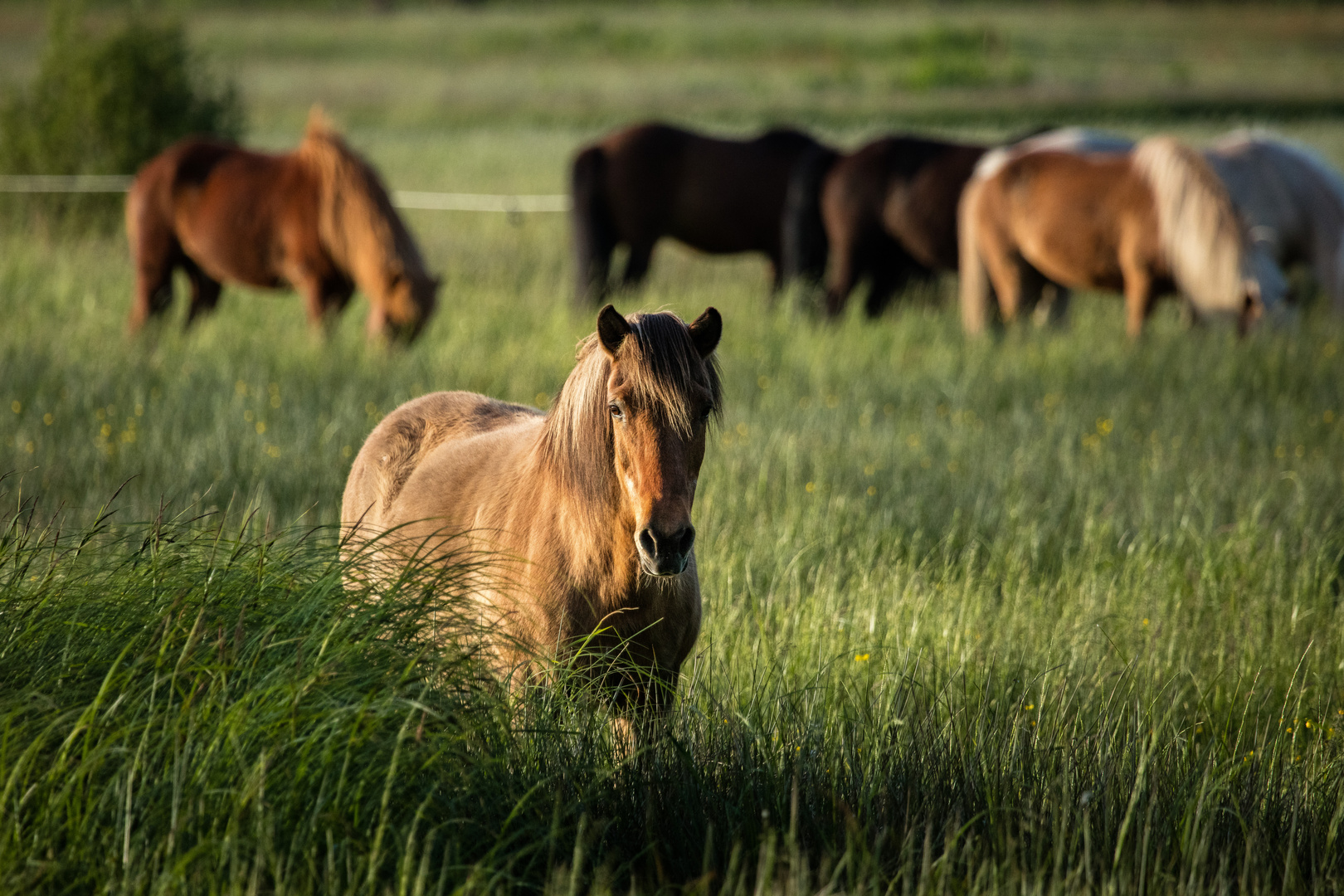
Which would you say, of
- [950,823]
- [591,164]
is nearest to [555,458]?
[950,823]

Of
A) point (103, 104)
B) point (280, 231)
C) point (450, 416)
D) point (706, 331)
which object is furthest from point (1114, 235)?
point (103, 104)

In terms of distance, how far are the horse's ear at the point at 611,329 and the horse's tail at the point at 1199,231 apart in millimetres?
7566

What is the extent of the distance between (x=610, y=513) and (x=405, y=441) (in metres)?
1.16

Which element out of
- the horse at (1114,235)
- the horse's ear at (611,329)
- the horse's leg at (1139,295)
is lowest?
the horse's ear at (611,329)

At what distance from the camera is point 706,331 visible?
2.79m

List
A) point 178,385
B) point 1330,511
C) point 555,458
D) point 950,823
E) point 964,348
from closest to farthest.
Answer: point 950,823 → point 555,458 → point 1330,511 → point 178,385 → point 964,348

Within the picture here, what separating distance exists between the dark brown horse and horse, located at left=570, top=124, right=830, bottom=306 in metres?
0.50

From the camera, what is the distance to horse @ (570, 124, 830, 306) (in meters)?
12.0

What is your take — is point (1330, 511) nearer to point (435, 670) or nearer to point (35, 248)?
point (435, 670)

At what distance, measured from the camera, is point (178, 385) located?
682 centimetres

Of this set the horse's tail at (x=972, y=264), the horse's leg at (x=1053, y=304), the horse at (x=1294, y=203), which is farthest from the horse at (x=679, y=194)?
the horse at (x=1294, y=203)

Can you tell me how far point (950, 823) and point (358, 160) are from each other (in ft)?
23.9

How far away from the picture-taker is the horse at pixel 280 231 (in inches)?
316

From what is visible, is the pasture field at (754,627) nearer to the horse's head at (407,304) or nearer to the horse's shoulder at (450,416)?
the horse's head at (407,304)
